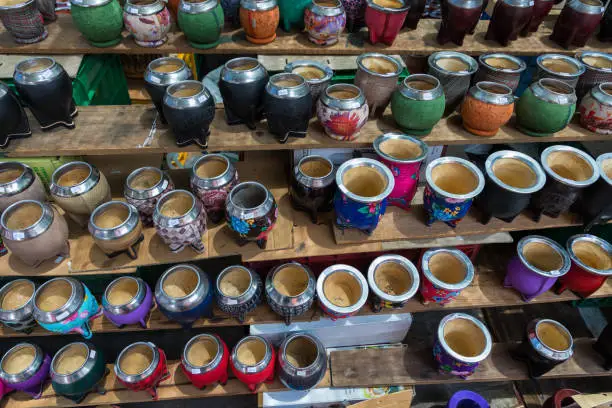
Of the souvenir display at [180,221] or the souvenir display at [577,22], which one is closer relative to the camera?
the souvenir display at [180,221]

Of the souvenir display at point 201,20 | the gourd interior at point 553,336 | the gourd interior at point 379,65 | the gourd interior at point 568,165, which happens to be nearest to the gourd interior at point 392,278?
the gourd interior at point 553,336

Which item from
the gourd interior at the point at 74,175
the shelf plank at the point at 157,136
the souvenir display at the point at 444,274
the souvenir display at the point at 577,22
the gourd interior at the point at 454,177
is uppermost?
the souvenir display at the point at 577,22

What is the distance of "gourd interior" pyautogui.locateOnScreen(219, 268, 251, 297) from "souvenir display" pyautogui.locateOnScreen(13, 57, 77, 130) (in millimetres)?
1249

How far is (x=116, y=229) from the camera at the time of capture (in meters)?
2.11

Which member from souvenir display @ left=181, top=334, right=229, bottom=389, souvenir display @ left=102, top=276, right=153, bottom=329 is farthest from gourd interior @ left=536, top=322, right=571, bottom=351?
souvenir display @ left=102, top=276, right=153, bottom=329

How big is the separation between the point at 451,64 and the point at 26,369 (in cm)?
317

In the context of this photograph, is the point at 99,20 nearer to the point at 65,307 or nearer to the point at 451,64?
the point at 65,307

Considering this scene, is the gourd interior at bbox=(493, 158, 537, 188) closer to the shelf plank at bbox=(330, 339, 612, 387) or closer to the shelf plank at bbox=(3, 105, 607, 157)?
the shelf plank at bbox=(3, 105, 607, 157)

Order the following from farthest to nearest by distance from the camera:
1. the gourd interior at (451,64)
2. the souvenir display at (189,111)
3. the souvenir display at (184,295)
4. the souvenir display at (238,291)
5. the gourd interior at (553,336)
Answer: the gourd interior at (553,336) → the gourd interior at (451,64) → the souvenir display at (238,291) → the souvenir display at (184,295) → the souvenir display at (189,111)

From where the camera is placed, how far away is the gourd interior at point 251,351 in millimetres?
2641

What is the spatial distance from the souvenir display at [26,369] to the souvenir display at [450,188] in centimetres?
253

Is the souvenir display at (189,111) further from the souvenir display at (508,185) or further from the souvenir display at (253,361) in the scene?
the souvenir display at (508,185)

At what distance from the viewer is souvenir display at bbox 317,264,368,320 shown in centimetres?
235

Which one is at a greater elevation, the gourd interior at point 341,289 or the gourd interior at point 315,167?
the gourd interior at point 315,167
